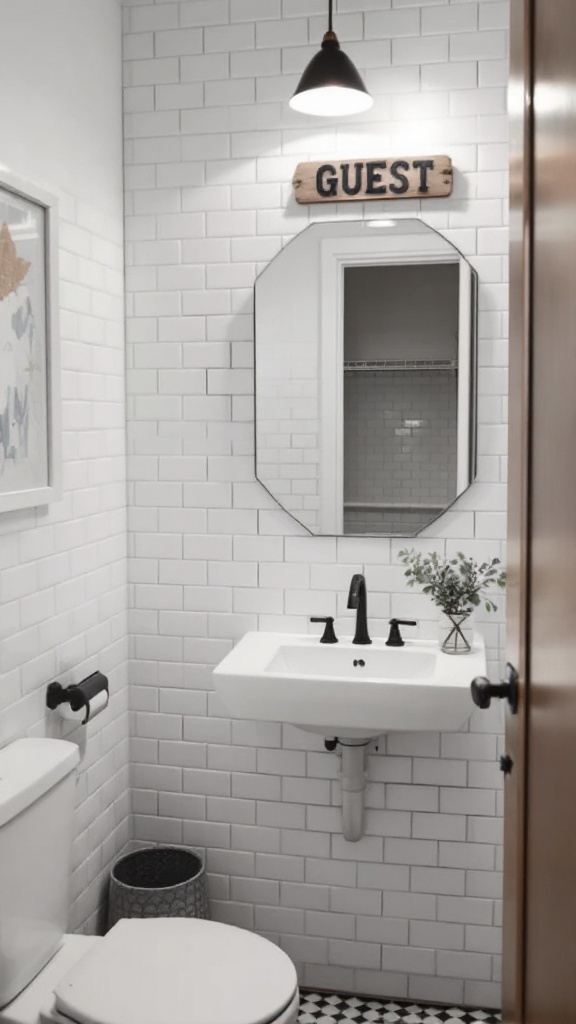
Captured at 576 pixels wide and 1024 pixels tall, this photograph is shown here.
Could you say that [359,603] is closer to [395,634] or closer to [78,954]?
[395,634]

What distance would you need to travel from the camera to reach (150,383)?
9.30 ft

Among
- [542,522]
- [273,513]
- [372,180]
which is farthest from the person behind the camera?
[273,513]

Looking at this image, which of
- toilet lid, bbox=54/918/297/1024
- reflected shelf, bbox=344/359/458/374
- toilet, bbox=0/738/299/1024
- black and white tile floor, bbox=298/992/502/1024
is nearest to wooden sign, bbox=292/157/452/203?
reflected shelf, bbox=344/359/458/374

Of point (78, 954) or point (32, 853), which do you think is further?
point (78, 954)

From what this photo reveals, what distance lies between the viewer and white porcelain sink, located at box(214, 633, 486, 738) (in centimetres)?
228

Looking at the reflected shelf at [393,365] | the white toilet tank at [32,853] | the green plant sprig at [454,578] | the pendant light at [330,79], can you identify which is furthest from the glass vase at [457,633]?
the pendant light at [330,79]

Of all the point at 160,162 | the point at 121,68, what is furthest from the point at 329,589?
the point at 121,68

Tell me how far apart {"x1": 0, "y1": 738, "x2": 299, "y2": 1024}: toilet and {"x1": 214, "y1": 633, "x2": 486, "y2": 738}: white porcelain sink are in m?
0.47

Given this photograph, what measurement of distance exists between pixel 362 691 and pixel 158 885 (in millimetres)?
1016

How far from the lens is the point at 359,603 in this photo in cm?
258

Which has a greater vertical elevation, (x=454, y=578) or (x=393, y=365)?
(x=393, y=365)

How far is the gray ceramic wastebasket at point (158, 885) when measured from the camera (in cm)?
255

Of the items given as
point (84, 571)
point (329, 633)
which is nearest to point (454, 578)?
point (329, 633)

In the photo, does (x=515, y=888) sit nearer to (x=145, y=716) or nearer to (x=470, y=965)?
(x=470, y=965)
